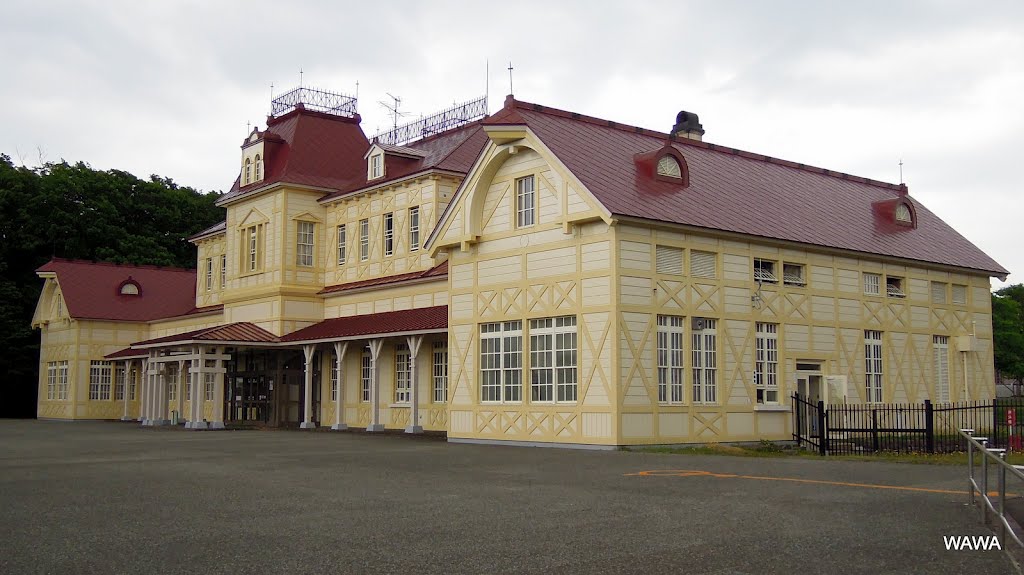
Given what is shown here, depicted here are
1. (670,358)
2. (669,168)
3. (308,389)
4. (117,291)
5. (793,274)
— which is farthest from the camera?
(117,291)

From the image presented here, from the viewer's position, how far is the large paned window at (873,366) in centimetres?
2661

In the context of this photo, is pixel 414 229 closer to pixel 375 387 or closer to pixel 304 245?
pixel 375 387

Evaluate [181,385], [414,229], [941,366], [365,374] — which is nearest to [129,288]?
[181,385]

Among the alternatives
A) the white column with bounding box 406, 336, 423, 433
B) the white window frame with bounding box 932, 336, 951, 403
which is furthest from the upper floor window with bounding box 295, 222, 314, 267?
the white window frame with bounding box 932, 336, 951, 403

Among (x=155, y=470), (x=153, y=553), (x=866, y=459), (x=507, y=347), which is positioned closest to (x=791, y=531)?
(x=153, y=553)

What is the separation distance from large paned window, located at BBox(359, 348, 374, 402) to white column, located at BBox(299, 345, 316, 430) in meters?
1.66

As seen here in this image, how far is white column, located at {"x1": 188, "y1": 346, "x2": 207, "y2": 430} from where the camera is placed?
33250mm

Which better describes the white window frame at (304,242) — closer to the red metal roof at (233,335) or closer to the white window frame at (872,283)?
the red metal roof at (233,335)

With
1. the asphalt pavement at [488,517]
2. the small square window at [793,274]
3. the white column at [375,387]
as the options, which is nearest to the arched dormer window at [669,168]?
the small square window at [793,274]

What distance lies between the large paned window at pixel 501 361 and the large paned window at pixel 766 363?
5.74 metres

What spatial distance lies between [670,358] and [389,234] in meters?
13.4

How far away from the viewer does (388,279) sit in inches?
1257

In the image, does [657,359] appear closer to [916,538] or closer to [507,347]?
[507,347]

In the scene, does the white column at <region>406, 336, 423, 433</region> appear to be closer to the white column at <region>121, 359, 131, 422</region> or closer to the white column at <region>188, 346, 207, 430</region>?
the white column at <region>188, 346, 207, 430</region>
